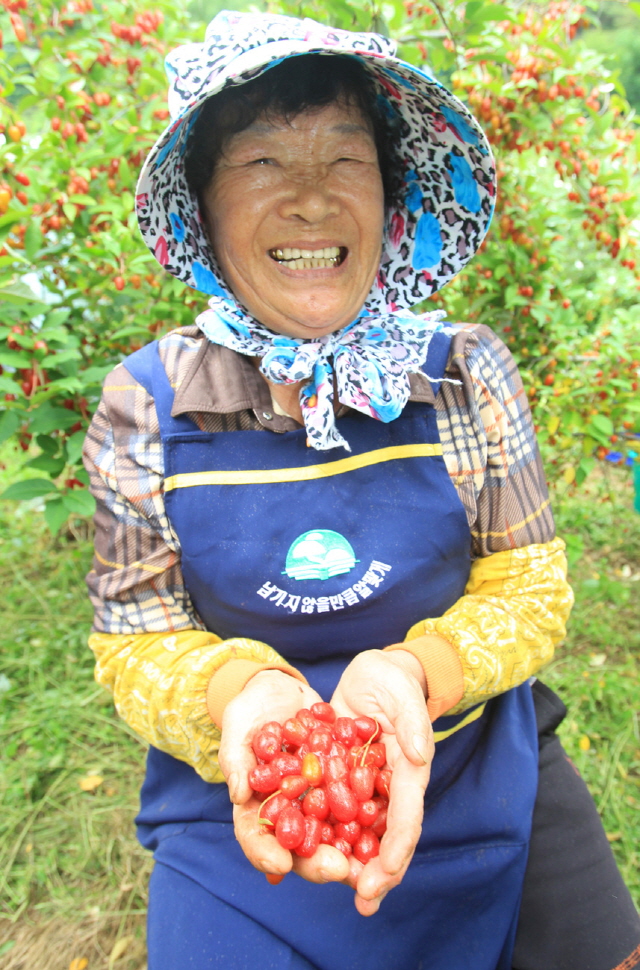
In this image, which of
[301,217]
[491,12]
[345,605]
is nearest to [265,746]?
[345,605]

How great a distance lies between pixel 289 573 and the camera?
1.35 metres

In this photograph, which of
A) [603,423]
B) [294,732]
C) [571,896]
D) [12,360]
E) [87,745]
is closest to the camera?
[294,732]

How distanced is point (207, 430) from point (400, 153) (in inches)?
31.0

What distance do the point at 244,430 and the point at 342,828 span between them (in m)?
0.81

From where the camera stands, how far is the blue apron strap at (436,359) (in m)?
1.44

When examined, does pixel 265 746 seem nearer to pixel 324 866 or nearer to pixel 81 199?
pixel 324 866

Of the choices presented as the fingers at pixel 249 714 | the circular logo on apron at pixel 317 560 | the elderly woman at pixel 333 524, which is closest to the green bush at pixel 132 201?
the elderly woman at pixel 333 524

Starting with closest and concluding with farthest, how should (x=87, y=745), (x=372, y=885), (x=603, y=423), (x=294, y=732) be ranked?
(x=372, y=885)
(x=294, y=732)
(x=603, y=423)
(x=87, y=745)

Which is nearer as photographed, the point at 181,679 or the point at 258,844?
the point at 258,844

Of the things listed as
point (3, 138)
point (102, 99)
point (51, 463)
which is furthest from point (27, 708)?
point (102, 99)

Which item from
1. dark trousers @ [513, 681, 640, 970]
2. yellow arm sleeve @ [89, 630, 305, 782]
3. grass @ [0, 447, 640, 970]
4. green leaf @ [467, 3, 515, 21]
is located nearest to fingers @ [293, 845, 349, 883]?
yellow arm sleeve @ [89, 630, 305, 782]

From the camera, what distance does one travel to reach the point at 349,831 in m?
1.10

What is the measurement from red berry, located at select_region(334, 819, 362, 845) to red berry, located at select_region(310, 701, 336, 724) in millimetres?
188

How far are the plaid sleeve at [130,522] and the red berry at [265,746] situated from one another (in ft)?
1.34
